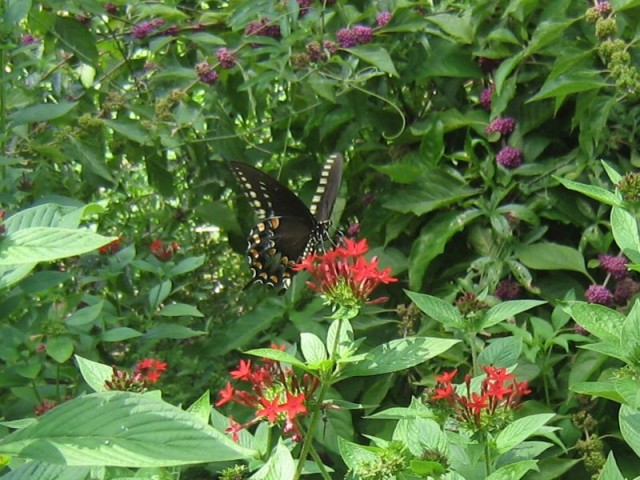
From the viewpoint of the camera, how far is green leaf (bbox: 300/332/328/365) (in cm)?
104

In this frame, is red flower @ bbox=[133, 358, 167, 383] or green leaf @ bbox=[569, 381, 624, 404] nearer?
green leaf @ bbox=[569, 381, 624, 404]

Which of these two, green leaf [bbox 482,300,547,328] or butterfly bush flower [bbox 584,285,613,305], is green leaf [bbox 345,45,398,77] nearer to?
→ butterfly bush flower [bbox 584,285,613,305]

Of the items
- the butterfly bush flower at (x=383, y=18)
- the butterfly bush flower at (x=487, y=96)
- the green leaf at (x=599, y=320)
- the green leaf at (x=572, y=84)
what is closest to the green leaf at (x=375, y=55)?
the butterfly bush flower at (x=383, y=18)

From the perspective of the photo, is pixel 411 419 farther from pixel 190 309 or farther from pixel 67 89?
pixel 67 89

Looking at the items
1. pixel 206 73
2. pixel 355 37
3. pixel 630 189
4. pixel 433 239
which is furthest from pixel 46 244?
pixel 206 73

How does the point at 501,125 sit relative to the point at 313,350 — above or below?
below

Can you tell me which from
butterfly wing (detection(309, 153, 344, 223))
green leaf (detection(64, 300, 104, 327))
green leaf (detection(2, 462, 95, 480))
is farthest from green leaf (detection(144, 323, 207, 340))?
green leaf (detection(2, 462, 95, 480))

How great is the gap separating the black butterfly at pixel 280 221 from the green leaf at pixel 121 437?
71.8 inches

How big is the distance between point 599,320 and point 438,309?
203 millimetres

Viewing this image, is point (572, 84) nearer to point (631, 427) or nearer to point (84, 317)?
point (84, 317)

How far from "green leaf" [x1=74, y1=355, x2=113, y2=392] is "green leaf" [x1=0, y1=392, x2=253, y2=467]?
0.45 meters

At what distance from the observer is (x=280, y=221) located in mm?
2570

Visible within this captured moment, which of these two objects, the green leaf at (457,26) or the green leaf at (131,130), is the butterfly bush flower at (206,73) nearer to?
the green leaf at (131,130)

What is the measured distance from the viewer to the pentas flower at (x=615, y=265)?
2.10m
